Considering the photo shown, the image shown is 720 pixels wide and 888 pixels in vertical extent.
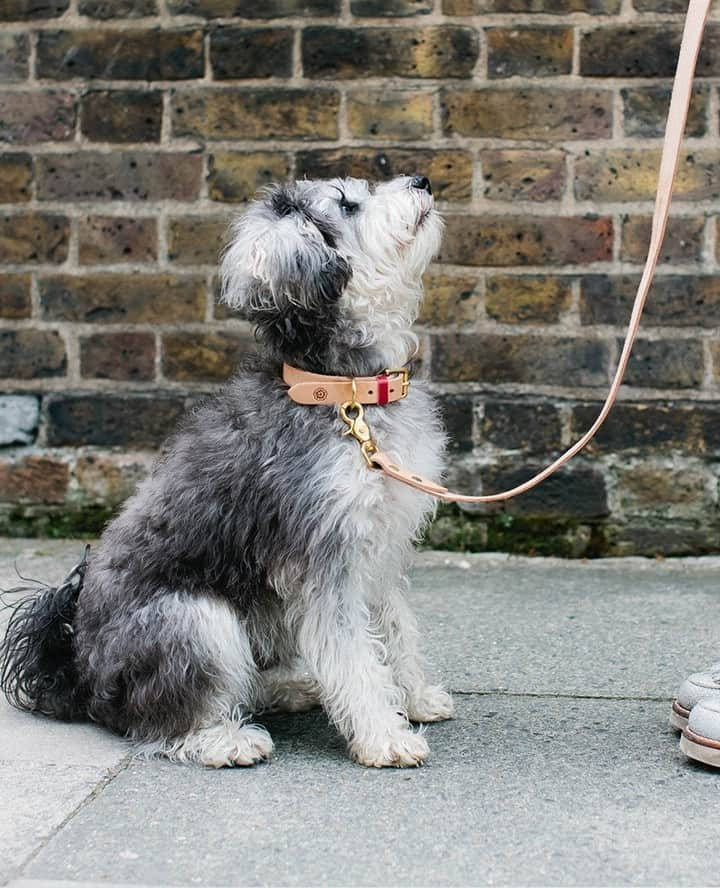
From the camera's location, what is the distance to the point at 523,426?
5348 mm

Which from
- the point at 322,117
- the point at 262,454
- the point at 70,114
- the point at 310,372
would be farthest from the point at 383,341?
the point at 70,114

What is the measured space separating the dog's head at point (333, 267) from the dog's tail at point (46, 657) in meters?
0.96

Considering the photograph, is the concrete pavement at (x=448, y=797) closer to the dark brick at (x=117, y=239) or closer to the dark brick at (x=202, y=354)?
the dark brick at (x=202, y=354)

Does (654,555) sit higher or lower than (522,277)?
lower

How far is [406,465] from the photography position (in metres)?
3.43

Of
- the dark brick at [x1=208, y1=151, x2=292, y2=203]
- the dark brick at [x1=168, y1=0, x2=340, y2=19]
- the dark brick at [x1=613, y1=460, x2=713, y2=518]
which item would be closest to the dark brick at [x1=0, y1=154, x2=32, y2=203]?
the dark brick at [x1=208, y1=151, x2=292, y2=203]

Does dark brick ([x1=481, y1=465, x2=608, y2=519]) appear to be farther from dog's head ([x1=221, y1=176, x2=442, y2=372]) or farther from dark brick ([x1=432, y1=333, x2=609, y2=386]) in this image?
dog's head ([x1=221, y1=176, x2=442, y2=372])

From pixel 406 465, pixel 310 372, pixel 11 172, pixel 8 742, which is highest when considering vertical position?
pixel 11 172

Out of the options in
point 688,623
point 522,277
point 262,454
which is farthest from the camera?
point 522,277

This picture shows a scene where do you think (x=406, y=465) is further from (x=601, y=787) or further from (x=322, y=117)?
(x=322, y=117)

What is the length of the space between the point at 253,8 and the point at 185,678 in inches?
121

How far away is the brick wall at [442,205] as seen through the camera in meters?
5.24

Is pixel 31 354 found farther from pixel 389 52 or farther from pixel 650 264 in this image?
pixel 650 264

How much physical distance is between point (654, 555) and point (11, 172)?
10.2 ft
